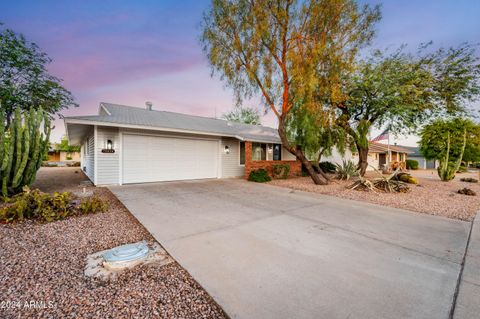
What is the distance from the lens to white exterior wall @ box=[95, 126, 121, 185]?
8.32 meters

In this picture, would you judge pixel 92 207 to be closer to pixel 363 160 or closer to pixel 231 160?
pixel 231 160

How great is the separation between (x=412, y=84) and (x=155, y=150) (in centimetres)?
1275

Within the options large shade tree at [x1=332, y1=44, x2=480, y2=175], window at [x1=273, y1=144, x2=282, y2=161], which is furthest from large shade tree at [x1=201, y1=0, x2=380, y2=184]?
window at [x1=273, y1=144, x2=282, y2=161]

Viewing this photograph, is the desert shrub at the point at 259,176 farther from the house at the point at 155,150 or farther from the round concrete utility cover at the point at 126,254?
the round concrete utility cover at the point at 126,254

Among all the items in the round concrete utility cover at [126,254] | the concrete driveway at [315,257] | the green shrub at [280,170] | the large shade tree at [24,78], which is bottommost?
the concrete driveway at [315,257]

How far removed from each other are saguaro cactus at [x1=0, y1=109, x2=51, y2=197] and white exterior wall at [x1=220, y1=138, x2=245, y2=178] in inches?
297

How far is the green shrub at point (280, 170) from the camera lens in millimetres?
11943

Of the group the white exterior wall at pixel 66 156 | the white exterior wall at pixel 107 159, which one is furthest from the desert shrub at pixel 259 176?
the white exterior wall at pixel 66 156

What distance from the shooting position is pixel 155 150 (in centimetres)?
955

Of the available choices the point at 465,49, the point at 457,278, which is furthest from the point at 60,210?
the point at 465,49

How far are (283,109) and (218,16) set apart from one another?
4.69m

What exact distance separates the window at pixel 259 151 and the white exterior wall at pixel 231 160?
3.17ft

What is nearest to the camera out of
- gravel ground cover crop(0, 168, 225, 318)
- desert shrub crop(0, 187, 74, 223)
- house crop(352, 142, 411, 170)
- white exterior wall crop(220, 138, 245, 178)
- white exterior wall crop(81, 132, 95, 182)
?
gravel ground cover crop(0, 168, 225, 318)

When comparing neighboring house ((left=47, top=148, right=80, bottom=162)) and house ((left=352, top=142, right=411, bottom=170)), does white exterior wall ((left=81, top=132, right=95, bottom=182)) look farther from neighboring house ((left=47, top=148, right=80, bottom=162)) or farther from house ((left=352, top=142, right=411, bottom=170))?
neighboring house ((left=47, top=148, right=80, bottom=162))
